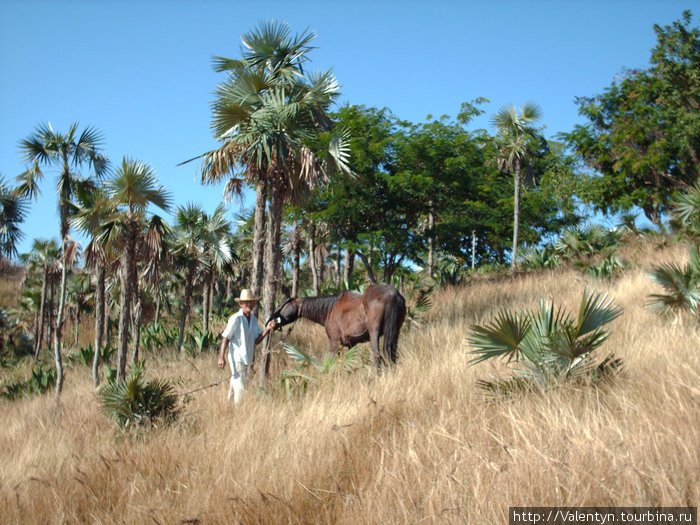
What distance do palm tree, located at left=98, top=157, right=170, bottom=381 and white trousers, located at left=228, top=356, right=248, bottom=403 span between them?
806 centimetres

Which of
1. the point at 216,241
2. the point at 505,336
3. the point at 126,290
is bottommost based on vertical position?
the point at 505,336

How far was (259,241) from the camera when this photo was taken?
1206 centimetres

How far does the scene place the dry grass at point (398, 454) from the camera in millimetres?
4023

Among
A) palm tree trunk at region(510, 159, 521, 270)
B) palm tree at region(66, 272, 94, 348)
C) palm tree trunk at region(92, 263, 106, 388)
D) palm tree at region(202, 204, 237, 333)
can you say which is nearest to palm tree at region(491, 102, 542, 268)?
palm tree trunk at region(510, 159, 521, 270)

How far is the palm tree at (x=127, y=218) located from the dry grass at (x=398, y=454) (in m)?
8.40

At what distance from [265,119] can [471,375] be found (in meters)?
7.26

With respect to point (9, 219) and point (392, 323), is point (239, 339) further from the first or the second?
point (9, 219)

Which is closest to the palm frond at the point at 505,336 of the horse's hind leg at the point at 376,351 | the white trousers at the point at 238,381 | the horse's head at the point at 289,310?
the horse's hind leg at the point at 376,351

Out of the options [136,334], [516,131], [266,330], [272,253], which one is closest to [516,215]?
[516,131]

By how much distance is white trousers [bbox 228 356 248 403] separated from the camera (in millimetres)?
8211

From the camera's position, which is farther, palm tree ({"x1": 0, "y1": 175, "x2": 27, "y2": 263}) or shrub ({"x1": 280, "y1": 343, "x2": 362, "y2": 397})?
palm tree ({"x1": 0, "y1": 175, "x2": 27, "y2": 263})

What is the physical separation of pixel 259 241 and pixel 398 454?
25.4 ft

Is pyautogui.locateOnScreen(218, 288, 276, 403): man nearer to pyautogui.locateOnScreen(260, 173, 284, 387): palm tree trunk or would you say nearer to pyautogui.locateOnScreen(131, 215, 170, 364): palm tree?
pyautogui.locateOnScreen(260, 173, 284, 387): palm tree trunk

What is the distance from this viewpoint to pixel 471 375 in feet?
22.6
